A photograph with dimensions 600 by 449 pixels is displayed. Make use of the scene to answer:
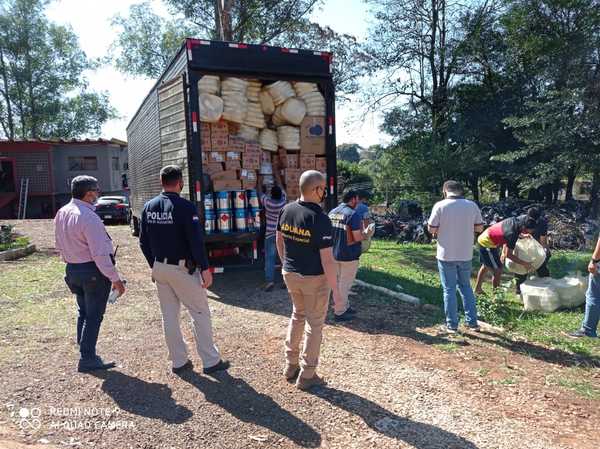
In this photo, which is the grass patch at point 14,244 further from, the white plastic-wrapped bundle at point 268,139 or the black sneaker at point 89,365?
the black sneaker at point 89,365

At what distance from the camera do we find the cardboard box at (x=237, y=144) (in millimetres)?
7191

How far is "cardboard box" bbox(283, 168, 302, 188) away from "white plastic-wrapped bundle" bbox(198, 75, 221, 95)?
5.56 ft

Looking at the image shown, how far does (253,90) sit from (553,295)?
523 cm

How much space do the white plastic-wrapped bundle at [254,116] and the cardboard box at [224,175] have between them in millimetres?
837

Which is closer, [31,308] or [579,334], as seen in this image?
[579,334]

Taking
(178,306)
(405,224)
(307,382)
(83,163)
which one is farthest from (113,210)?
(307,382)

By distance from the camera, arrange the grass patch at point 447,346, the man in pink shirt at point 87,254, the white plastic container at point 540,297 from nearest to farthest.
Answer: the man in pink shirt at point 87,254, the grass patch at point 447,346, the white plastic container at point 540,297

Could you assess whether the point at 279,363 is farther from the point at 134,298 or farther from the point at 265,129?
the point at 265,129

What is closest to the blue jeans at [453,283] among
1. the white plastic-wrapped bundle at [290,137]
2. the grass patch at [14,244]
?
the white plastic-wrapped bundle at [290,137]

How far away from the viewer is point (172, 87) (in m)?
7.13

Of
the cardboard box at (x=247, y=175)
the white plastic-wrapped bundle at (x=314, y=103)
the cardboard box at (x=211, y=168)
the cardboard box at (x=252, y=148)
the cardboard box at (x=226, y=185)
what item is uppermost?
the white plastic-wrapped bundle at (x=314, y=103)

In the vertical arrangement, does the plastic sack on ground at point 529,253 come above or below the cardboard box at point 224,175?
below

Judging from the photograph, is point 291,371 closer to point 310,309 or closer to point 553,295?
point 310,309

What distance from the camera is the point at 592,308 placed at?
5062 millimetres
